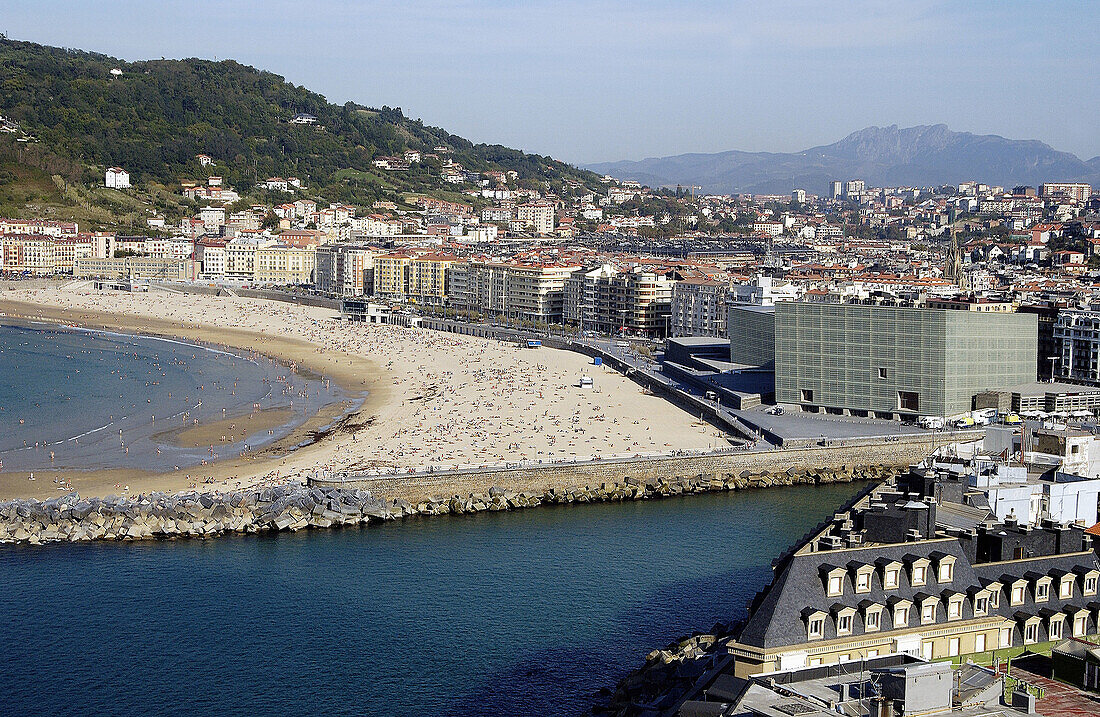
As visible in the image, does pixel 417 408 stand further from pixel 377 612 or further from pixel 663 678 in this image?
pixel 663 678

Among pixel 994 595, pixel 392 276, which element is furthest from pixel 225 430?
pixel 392 276

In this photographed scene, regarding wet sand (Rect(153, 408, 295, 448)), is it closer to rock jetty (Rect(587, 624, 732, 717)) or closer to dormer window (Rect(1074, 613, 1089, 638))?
rock jetty (Rect(587, 624, 732, 717))

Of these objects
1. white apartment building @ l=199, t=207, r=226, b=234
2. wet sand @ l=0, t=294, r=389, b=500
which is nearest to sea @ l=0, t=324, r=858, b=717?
wet sand @ l=0, t=294, r=389, b=500

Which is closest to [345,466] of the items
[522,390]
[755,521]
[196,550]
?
[196,550]

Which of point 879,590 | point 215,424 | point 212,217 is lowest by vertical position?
point 215,424

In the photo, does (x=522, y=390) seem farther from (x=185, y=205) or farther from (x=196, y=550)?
(x=185, y=205)

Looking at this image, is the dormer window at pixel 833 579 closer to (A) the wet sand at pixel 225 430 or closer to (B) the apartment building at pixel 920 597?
(B) the apartment building at pixel 920 597
